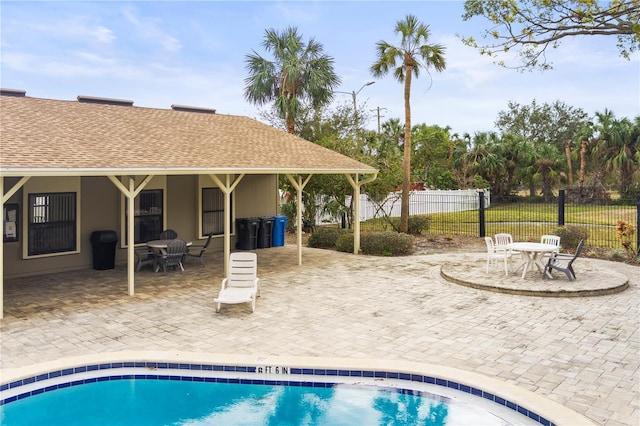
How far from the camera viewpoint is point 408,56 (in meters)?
19.1

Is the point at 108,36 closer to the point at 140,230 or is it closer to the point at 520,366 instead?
the point at 140,230

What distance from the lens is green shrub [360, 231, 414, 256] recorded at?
16255 mm

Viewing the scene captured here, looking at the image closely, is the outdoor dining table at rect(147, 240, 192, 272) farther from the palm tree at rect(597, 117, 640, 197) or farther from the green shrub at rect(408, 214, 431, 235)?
the palm tree at rect(597, 117, 640, 197)

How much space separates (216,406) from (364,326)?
121 inches

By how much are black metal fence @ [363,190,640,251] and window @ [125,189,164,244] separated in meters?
10.1

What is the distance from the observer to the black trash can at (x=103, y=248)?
42.8 feet

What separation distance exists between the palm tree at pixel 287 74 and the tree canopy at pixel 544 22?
17623mm

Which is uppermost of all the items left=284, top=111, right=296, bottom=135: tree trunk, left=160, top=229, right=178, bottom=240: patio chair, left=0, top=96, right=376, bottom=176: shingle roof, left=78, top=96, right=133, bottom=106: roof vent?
left=284, top=111, right=296, bottom=135: tree trunk

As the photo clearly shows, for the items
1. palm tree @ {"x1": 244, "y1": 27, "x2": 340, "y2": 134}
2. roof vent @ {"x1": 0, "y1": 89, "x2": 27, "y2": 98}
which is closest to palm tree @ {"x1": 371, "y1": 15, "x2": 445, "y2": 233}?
palm tree @ {"x1": 244, "y1": 27, "x2": 340, "y2": 134}

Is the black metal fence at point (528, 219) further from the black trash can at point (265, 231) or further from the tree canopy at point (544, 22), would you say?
the tree canopy at point (544, 22)

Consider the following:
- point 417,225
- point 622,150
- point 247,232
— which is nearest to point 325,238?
point 247,232

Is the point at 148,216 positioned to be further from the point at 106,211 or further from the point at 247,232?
the point at 247,232

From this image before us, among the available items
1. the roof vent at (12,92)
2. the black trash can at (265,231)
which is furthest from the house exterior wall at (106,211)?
the roof vent at (12,92)

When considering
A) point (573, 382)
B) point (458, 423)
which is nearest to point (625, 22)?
point (573, 382)
